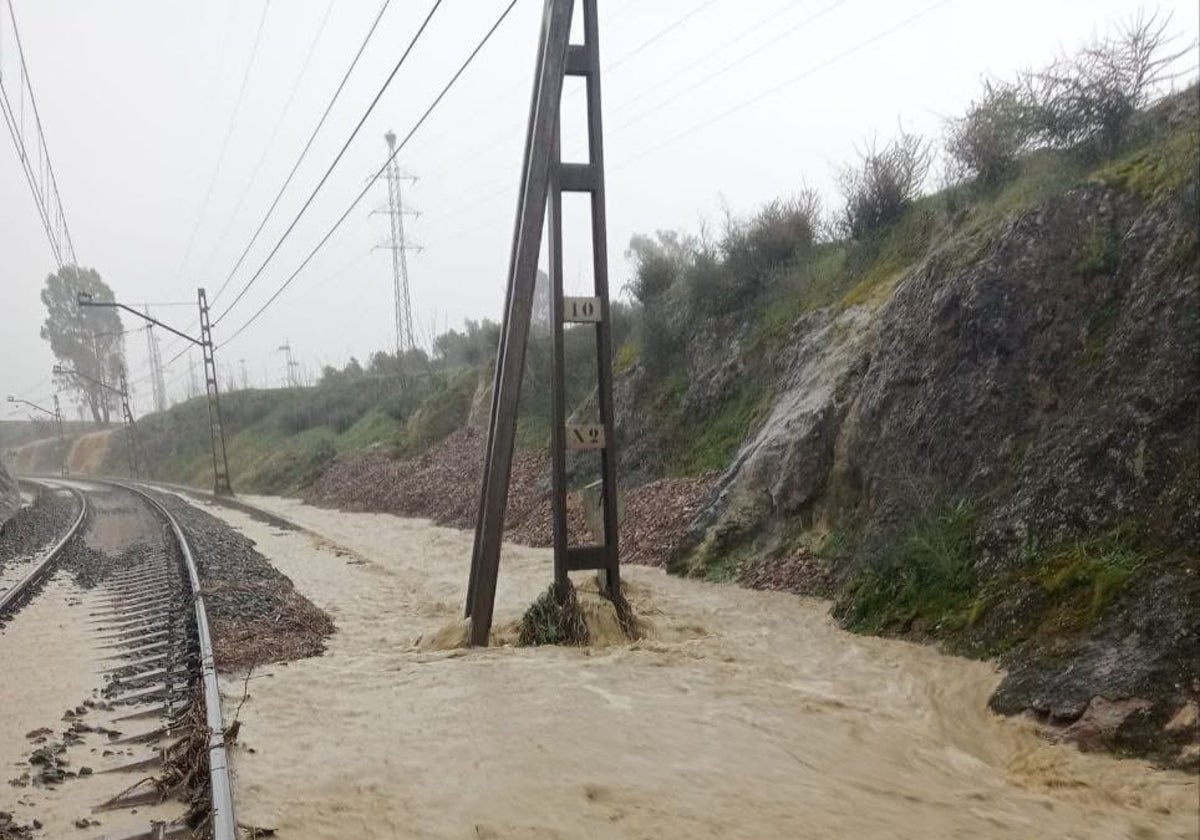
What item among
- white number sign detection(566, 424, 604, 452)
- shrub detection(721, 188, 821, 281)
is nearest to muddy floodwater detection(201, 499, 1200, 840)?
white number sign detection(566, 424, 604, 452)

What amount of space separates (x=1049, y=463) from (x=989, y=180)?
6398 millimetres

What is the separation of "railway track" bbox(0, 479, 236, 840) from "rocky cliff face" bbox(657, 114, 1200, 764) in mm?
4796

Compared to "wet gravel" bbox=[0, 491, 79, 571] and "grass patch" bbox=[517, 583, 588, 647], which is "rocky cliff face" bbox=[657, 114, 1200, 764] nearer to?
"grass patch" bbox=[517, 583, 588, 647]

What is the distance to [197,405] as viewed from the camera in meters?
73.1

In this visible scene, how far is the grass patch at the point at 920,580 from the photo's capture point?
7.54m

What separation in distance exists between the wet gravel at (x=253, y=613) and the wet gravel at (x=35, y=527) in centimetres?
391

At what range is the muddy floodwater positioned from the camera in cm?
431

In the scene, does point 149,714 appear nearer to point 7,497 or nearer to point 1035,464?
point 1035,464

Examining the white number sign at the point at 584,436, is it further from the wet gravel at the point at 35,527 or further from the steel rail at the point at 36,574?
the wet gravel at the point at 35,527

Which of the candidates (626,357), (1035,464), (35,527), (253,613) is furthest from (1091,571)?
(35,527)

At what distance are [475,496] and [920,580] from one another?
592 inches

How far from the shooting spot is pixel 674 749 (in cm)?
529

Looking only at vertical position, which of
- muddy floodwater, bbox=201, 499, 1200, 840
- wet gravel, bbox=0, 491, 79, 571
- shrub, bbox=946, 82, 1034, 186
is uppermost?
shrub, bbox=946, 82, 1034, 186

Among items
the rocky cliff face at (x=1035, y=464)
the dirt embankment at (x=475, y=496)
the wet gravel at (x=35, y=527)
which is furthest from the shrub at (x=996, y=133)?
the wet gravel at (x=35, y=527)
